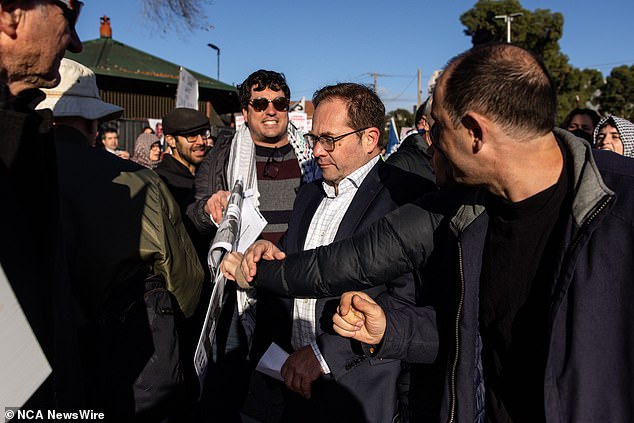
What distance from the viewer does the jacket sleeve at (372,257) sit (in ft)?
6.11

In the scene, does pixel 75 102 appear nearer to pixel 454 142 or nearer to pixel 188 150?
pixel 454 142

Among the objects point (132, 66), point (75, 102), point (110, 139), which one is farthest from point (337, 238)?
point (132, 66)

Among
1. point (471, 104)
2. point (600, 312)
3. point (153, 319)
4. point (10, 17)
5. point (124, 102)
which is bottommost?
point (153, 319)

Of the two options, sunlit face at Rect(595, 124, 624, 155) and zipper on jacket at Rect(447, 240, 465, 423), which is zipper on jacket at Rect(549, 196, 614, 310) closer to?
A: zipper on jacket at Rect(447, 240, 465, 423)

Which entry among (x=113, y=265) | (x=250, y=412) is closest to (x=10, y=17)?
(x=113, y=265)

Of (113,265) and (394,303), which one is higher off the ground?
(113,265)

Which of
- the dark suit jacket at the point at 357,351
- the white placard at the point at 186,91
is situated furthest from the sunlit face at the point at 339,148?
the white placard at the point at 186,91

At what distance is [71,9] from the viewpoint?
4.80 ft

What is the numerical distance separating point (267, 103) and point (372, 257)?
2275 millimetres

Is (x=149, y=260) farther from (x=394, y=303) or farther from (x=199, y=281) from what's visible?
(x=394, y=303)

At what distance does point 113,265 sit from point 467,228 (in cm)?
125

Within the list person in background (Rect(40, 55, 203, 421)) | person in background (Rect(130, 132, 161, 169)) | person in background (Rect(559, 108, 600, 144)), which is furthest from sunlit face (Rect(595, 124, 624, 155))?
person in background (Rect(130, 132, 161, 169))

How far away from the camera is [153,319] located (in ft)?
6.31

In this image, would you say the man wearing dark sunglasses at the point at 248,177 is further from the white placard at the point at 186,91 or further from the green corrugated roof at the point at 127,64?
the green corrugated roof at the point at 127,64
